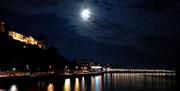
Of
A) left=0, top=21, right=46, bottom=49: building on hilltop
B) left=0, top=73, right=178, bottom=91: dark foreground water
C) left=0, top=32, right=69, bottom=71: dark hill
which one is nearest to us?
left=0, top=73, right=178, bottom=91: dark foreground water

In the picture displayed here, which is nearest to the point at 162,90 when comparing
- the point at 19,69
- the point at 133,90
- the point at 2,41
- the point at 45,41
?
the point at 133,90

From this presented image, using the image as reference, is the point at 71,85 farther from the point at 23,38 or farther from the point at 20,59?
the point at 23,38

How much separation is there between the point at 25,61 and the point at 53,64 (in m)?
25.9

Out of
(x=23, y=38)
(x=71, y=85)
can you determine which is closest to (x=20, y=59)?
(x=71, y=85)

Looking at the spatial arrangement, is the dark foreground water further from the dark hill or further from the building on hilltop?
the building on hilltop

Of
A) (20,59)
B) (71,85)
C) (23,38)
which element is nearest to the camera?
(71,85)

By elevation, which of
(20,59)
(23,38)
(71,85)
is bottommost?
(71,85)

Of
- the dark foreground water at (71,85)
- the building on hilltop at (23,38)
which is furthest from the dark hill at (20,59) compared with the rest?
the building on hilltop at (23,38)

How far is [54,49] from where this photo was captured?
13262cm

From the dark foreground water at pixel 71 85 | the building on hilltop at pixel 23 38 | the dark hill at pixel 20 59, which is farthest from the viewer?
the building on hilltop at pixel 23 38

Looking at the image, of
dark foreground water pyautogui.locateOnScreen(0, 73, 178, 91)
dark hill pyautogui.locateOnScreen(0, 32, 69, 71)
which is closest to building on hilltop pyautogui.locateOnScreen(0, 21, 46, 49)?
dark hill pyautogui.locateOnScreen(0, 32, 69, 71)

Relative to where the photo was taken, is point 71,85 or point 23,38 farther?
point 23,38

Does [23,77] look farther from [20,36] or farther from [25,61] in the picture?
[20,36]

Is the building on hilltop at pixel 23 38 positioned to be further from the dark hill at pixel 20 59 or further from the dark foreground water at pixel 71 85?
the dark foreground water at pixel 71 85
